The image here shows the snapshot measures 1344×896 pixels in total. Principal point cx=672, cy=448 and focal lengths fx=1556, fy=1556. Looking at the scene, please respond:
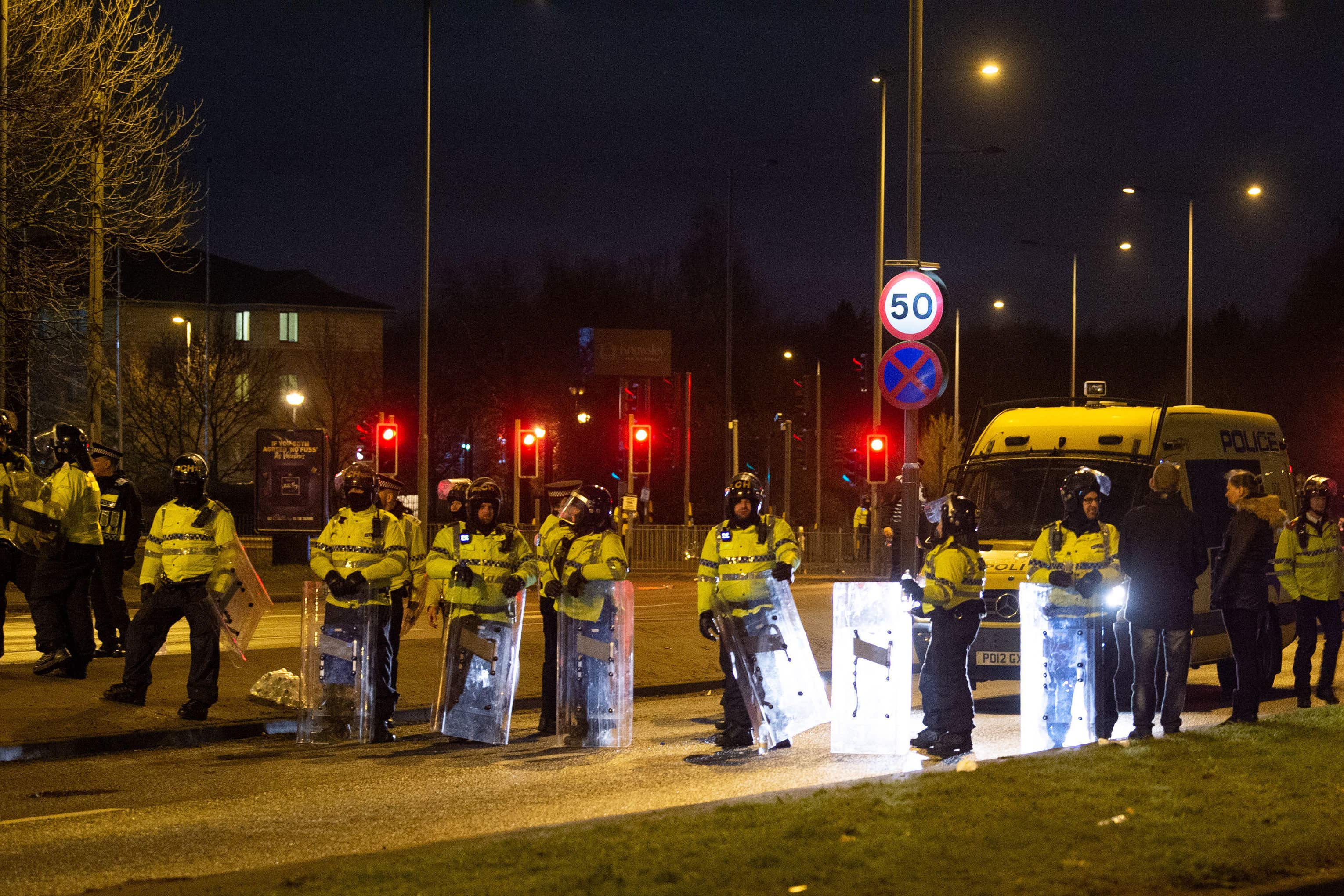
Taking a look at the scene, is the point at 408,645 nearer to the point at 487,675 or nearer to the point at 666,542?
the point at 487,675

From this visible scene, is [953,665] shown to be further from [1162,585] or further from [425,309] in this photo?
[425,309]

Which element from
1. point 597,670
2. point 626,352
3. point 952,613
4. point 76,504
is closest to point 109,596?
point 76,504

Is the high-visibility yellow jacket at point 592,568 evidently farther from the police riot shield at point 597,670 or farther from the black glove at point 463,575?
the black glove at point 463,575

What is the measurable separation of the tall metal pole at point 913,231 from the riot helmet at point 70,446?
22.9 ft

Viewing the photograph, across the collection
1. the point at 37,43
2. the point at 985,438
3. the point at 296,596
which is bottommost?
the point at 296,596

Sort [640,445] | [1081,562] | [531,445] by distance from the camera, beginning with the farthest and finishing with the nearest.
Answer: [531,445] < [640,445] < [1081,562]

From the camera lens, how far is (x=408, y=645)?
16.5m

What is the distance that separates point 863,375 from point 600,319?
4761 cm

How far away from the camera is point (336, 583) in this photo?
11172 millimetres

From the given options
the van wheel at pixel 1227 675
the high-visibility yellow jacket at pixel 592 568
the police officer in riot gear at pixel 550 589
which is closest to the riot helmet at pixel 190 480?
the police officer in riot gear at pixel 550 589

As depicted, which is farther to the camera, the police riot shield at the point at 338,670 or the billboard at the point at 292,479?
the billboard at the point at 292,479

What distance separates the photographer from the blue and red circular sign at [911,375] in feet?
42.9

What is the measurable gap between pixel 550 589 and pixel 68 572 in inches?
168

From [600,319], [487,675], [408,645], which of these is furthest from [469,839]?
[600,319]
